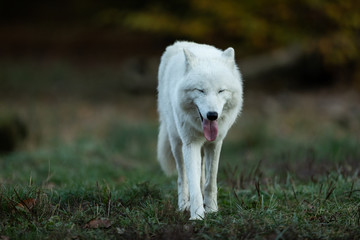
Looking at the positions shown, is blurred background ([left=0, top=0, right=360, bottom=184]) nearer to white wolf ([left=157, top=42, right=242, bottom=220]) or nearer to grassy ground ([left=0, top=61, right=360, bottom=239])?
grassy ground ([left=0, top=61, right=360, bottom=239])

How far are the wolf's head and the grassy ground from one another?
2.51ft

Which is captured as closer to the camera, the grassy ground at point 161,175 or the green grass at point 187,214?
the green grass at point 187,214

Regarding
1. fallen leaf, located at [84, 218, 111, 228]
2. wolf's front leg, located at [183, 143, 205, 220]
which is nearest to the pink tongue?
wolf's front leg, located at [183, 143, 205, 220]

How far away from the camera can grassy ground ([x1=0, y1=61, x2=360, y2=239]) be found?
12.7 feet

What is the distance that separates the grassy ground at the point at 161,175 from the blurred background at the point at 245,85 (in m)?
0.05

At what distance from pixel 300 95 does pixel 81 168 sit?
7150 millimetres

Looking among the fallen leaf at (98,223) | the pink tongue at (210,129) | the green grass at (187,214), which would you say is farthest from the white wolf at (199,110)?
the fallen leaf at (98,223)

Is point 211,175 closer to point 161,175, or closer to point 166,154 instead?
point 166,154

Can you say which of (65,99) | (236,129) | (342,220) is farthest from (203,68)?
(65,99)

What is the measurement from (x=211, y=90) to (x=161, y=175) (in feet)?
10.2

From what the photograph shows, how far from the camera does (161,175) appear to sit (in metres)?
7.14

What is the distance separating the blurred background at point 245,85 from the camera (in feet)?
31.1

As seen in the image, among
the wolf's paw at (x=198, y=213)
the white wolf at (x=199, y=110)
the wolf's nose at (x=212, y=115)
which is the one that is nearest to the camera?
the wolf's nose at (x=212, y=115)

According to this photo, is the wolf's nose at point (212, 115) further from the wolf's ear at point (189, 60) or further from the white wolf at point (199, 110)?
the wolf's ear at point (189, 60)
